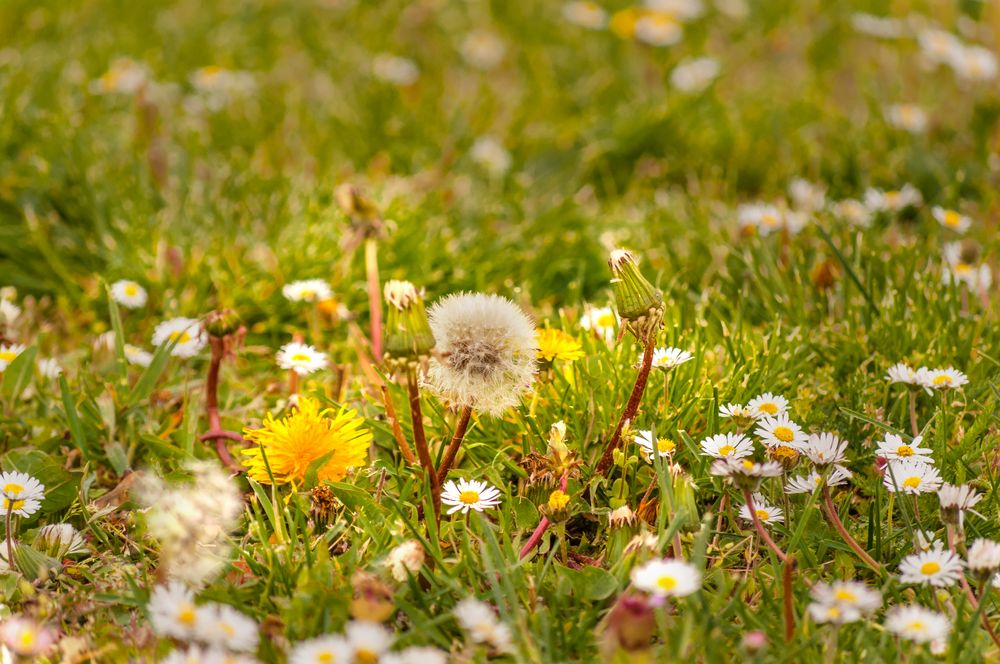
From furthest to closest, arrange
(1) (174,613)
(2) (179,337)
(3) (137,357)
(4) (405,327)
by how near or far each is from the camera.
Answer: (3) (137,357), (2) (179,337), (4) (405,327), (1) (174,613)

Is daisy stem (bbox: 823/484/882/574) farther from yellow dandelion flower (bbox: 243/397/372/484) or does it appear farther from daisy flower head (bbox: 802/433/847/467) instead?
yellow dandelion flower (bbox: 243/397/372/484)

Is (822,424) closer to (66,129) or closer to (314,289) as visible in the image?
(314,289)

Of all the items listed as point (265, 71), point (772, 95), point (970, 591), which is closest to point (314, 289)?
point (970, 591)

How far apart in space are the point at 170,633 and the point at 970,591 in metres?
1.36

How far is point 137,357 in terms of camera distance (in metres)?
2.80

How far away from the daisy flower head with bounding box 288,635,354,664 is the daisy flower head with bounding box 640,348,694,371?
3.03 feet

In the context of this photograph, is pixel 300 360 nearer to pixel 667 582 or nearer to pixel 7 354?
pixel 7 354

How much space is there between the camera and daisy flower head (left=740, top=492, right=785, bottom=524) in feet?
6.95

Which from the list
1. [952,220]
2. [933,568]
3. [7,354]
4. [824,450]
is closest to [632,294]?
[824,450]

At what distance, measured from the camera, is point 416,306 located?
6.07ft

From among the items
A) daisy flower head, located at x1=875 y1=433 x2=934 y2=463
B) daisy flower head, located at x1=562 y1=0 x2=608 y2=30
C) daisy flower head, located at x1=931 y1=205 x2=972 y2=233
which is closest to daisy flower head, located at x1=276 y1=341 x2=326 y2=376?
daisy flower head, located at x1=875 y1=433 x2=934 y2=463

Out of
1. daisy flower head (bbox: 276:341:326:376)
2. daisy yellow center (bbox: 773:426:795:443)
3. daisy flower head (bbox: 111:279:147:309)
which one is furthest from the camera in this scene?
daisy flower head (bbox: 111:279:147:309)

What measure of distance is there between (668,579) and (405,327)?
58cm

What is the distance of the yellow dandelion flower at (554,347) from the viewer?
2.31m
